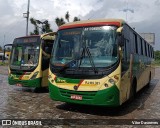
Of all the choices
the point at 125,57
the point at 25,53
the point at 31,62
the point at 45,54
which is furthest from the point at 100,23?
the point at 25,53

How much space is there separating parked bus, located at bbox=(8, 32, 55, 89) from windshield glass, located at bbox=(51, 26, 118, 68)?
4032 millimetres

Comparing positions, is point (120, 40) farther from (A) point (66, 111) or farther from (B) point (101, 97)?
(A) point (66, 111)

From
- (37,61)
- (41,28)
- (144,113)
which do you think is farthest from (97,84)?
(41,28)

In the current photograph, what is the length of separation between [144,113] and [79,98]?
243 cm

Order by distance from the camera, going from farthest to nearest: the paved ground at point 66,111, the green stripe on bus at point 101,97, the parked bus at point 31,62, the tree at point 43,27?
the tree at point 43,27
the parked bus at point 31,62
the paved ground at point 66,111
the green stripe on bus at point 101,97

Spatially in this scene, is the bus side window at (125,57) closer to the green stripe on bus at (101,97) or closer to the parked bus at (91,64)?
the parked bus at (91,64)

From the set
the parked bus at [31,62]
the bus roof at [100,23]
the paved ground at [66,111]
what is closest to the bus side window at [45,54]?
the parked bus at [31,62]

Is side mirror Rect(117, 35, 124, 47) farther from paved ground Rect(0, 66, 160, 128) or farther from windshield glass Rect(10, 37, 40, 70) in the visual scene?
windshield glass Rect(10, 37, 40, 70)

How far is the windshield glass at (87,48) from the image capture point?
29.0ft

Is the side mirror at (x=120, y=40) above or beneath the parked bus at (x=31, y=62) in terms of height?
above

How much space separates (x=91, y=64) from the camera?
880 cm

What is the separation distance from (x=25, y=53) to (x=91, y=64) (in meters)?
6.24

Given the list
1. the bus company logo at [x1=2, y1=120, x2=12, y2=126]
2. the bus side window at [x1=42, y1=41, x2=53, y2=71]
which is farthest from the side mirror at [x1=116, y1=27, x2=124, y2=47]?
the bus side window at [x1=42, y1=41, x2=53, y2=71]

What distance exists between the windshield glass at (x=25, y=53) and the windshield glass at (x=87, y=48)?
432 cm
